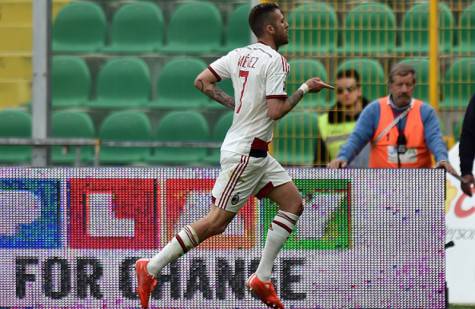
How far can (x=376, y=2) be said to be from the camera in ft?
35.0

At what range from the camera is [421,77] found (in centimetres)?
1024

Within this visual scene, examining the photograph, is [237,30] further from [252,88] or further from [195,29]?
[252,88]

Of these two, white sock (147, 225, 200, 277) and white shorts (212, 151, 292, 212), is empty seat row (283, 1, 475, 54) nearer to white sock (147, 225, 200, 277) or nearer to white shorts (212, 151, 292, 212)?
white shorts (212, 151, 292, 212)

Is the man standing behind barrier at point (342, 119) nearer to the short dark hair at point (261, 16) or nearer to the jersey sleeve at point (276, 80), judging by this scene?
the short dark hair at point (261, 16)

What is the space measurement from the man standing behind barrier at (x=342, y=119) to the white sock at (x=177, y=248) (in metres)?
3.21

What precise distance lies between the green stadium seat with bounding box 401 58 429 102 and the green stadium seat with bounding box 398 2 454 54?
0.34ft

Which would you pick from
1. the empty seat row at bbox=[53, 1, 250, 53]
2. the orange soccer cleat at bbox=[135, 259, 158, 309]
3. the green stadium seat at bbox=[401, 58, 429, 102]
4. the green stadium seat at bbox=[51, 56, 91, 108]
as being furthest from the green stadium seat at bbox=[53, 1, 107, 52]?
the orange soccer cleat at bbox=[135, 259, 158, 309]

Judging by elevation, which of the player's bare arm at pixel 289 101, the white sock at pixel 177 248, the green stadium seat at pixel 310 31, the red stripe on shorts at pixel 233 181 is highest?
the green stadium seat at pixel 310 31

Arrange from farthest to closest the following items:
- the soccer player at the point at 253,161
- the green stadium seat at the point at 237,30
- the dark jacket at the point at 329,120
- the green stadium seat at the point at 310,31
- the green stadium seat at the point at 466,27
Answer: the green stadium seat at the point at 237,30
the green stadium seat at the point at 466,27
the green stadium seat at the point at 310,31
the dark jacket at the point at 329,120
the soccer player at the point at 253,161

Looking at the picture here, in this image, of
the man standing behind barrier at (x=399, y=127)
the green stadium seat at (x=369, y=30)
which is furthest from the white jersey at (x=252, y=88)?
the green stadium seat at (x=369, y=30)

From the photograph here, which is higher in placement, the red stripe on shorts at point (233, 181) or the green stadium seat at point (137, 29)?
the green stadium seat at point (137, 29)

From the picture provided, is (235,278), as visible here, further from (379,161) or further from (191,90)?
(191,90)

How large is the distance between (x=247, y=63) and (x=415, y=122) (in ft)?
7.13

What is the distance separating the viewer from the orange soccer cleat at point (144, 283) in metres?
6.70
